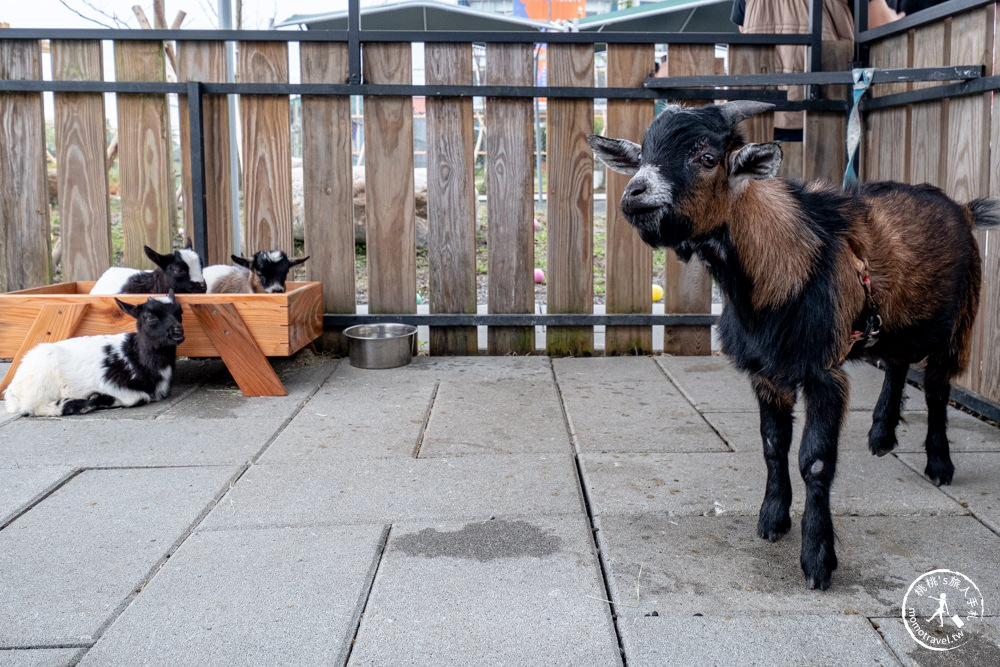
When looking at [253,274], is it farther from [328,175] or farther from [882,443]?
[882,443]

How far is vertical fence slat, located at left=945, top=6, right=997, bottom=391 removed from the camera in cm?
470

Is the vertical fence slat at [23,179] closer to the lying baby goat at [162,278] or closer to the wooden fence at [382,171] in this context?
the wooden fence at [382,171]

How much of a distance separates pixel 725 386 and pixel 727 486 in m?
1.85

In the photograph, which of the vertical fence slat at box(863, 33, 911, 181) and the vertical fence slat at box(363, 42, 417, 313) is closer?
the vertical fence slat at box(863, 33, 911, 181)

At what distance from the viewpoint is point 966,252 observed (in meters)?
3.64

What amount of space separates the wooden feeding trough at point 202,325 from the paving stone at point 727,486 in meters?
2.24

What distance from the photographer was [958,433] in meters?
4.54

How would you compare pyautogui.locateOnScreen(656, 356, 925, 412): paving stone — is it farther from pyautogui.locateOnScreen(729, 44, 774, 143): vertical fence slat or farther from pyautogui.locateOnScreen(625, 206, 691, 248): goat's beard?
pyautogui.locateOnScreen(625, 206, 691, 248): goat's beard

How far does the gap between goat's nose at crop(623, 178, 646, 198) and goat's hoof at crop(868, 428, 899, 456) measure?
2.12 m

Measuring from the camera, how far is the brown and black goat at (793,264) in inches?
112

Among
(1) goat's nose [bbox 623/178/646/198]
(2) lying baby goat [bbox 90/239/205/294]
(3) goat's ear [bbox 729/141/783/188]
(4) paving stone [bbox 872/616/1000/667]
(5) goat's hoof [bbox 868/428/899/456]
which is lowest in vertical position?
(4) paving stone [bbox 872/616/1000/667]

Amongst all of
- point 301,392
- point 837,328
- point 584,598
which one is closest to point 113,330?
point 301,392

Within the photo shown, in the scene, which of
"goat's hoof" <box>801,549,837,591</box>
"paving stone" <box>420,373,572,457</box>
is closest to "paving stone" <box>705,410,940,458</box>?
"paving stone" <box>420,373,572,457</box>

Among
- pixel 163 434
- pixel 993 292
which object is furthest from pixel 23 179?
pixel 993 292
